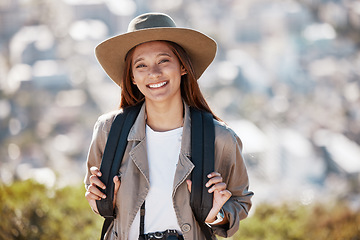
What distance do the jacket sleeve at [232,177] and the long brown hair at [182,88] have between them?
0.36ft

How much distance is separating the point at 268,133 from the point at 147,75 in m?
31.1

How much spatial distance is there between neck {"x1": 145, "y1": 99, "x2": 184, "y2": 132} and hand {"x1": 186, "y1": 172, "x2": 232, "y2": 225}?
186 mm

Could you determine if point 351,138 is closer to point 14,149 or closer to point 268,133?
point 268,133

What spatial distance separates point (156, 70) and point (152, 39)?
71mm

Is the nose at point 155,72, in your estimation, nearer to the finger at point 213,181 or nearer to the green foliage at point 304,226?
the finger at point 213,181

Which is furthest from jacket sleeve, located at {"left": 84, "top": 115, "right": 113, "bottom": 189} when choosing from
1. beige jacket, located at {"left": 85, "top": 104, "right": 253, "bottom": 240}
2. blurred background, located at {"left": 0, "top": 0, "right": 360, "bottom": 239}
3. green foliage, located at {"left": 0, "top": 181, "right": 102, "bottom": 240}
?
blurred background, located at {"left": 0, "top": 0, "right": 360, "bottom": 239}

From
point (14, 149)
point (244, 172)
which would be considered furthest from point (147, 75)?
point (14, 149)

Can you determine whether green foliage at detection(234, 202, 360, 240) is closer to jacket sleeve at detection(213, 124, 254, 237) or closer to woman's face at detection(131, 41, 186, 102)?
jacket sleeve at detection(213, 124, 254, 237)

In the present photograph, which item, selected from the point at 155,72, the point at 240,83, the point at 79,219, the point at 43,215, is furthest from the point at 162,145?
the point at 240,83

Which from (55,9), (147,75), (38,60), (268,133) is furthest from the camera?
(55,9)

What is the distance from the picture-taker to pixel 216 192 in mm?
1016

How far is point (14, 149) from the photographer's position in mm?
28188

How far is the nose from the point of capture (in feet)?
3.57

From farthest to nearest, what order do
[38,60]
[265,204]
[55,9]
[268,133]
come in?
[55,9]
[38,60]
[268,133]
[265,204]
